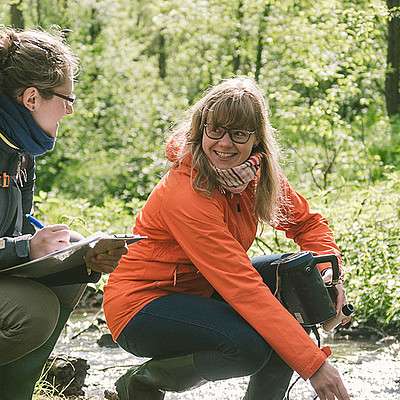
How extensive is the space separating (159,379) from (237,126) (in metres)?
1.00

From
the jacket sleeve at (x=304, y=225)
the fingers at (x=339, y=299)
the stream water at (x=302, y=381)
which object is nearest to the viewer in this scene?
the fingers at (x=339, y=299)

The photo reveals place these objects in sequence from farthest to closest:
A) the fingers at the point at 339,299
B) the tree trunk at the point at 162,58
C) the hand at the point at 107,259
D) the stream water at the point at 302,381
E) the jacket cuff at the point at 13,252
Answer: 1. the tree trunk at the point at 162,58
2. the stream water at the point at 302,381
3. the fingers at the point at 339,299
4. the hand at the point at 107,259
5. the jacket cuff at the point at 13,252

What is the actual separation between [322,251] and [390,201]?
311 centimetres

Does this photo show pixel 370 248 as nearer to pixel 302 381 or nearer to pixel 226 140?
pixel 302 381

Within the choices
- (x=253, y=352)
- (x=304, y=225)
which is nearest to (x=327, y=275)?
(x=304, y=225)

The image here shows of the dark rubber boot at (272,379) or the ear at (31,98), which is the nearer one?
the ear at (31,98)

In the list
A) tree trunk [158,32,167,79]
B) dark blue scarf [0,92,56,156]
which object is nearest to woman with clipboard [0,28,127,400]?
dark blue scarf [0,92,56,156]

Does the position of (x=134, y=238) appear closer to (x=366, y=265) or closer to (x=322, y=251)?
(x=322, y=251)

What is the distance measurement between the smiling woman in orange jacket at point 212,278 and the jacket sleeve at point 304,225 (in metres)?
0.20

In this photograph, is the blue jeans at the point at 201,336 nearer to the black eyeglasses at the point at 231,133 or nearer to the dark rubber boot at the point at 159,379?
the dark rubber boot at the point at 159,379

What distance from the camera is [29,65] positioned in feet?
7.40

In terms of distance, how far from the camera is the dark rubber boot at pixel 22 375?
2.29 metres

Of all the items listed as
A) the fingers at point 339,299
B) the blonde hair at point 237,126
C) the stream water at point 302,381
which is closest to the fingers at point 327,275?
the fingers at point 339,299

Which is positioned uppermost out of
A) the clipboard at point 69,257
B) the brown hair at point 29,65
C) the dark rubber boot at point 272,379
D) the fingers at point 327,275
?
the brown hair at point 29,65
